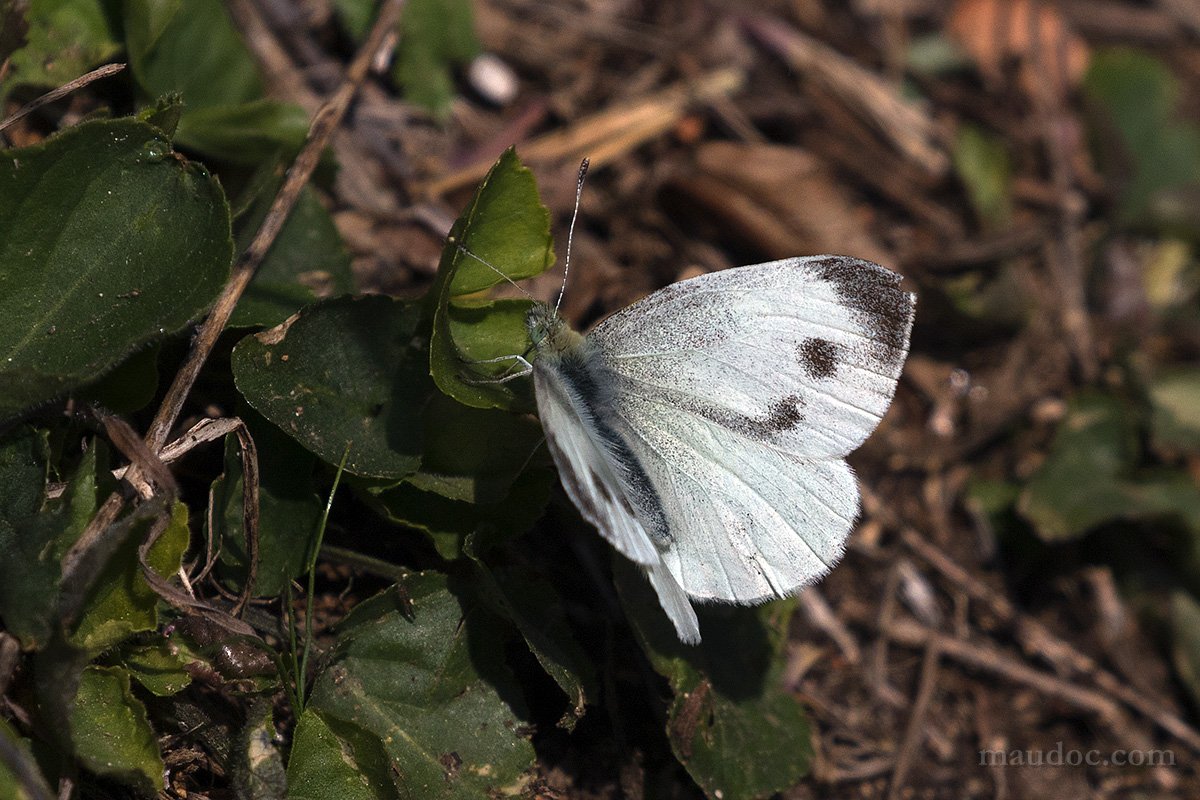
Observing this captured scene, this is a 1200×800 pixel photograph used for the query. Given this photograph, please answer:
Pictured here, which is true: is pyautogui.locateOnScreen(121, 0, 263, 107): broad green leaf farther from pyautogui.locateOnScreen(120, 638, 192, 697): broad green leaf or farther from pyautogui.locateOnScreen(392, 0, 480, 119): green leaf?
pyautogui.locateOnScreen(120, 638, 192, 697): broad green leaf

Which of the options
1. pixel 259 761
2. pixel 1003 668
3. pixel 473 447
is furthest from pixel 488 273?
pixel 1003 668

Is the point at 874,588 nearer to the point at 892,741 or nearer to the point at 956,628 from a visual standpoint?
the point at 956,628

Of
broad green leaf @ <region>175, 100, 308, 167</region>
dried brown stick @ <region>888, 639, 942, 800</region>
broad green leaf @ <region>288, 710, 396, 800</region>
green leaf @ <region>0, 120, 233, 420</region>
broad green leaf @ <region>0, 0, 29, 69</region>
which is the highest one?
broad green leaf @ <region>0, 0, 29, 69</region>

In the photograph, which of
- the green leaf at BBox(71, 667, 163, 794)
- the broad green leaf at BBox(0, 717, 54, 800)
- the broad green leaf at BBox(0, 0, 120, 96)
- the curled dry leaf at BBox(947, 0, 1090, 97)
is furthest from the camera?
the curled dry leaf at BBox(947, 0, 1090, 97)

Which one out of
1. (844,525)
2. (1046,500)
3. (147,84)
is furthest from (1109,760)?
(147,84)

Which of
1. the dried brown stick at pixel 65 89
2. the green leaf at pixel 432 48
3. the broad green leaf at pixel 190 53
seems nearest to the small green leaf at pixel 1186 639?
the green leaf at pixel 432 48

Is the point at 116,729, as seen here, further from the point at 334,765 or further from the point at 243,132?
the point at 243,132

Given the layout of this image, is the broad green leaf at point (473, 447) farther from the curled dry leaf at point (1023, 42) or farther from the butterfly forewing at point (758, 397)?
the curled dry leaf at point (1023, 42)

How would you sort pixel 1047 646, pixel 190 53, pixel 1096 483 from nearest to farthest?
1. pixel 190 53
2. pixel 1047 646
3. pixel 1096 483

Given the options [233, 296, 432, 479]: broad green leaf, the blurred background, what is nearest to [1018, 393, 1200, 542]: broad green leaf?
the blurred background
